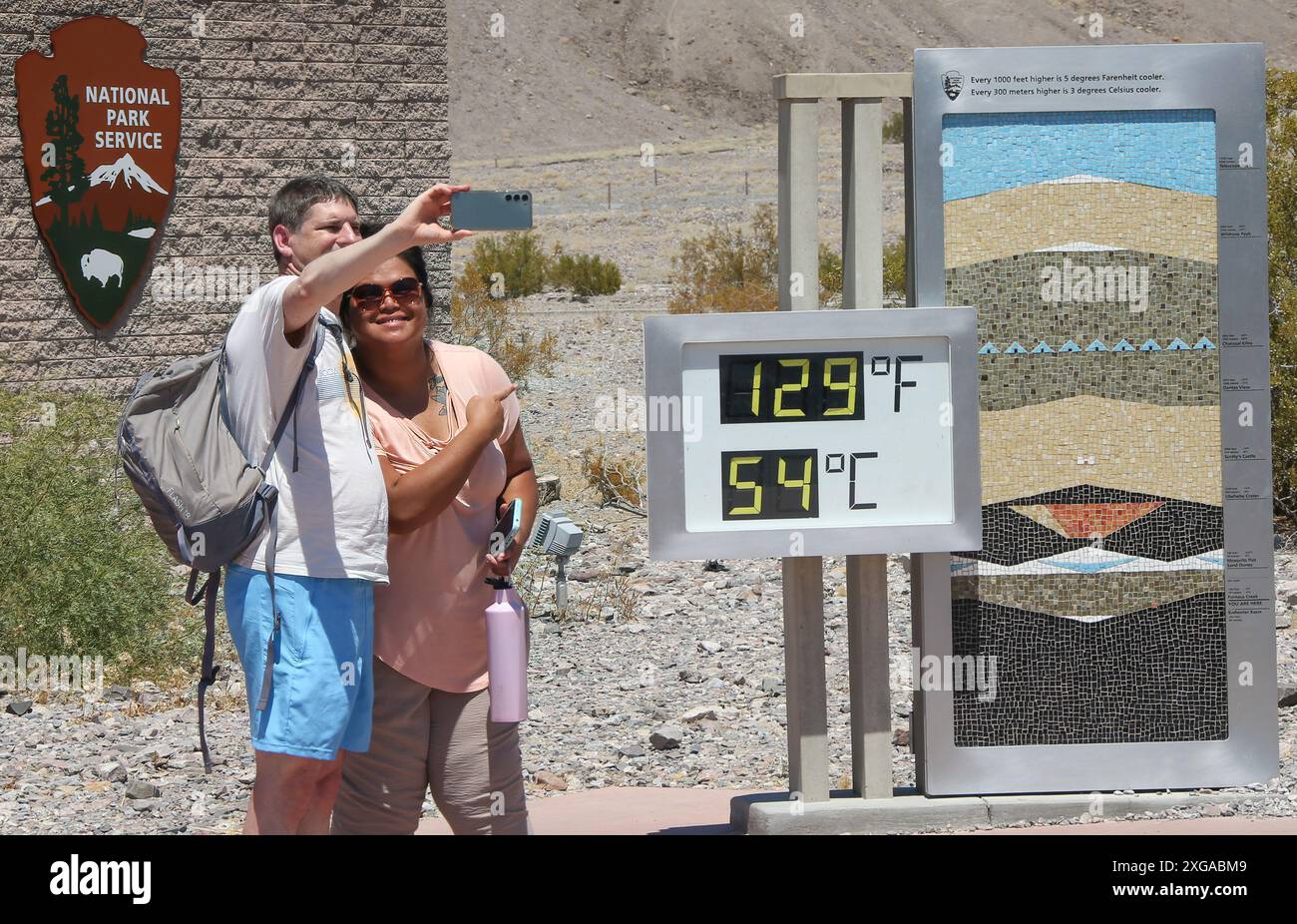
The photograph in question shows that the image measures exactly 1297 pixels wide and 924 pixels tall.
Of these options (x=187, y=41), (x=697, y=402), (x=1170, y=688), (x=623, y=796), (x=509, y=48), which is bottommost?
(x=623, y=796)

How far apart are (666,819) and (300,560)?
2.37 metres

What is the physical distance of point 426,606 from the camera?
141 inches

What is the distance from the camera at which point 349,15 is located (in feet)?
36.7

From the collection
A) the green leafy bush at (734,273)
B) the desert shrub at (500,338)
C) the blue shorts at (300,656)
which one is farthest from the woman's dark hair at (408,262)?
the green leafy bush at (734,273)

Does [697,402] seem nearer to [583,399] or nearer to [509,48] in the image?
[583,399]

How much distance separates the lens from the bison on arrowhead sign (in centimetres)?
1056

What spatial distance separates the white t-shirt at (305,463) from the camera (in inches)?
130

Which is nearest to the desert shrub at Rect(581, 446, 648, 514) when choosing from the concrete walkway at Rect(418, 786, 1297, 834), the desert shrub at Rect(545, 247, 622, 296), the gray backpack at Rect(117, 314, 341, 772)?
the concrete walkway at Rect(418, 786, 1297, 834)

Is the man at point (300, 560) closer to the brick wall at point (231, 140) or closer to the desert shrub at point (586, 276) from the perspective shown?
the brick wall at point (231, 140)

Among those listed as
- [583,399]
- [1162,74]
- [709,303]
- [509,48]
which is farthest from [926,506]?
[509,48]

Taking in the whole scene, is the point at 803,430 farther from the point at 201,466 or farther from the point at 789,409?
the point at 201,466

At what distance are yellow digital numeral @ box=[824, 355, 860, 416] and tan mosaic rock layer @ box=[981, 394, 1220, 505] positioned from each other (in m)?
0.49

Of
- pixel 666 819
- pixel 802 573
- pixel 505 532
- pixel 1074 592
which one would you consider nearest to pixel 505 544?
pixel 505 532

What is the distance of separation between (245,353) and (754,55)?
64.5 metres
